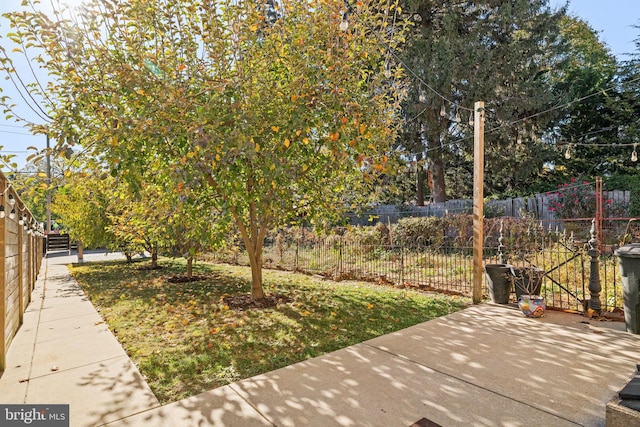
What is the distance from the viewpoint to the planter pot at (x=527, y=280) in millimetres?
5285

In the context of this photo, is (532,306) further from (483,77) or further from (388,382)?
(483,77)

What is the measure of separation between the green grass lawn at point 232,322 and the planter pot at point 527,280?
933 mm

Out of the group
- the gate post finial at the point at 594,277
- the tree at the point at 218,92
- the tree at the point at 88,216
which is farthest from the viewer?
the tree at the point at 88,216

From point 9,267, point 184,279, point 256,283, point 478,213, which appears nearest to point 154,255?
point 184,279

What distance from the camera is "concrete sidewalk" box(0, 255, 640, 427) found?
2.46 meters

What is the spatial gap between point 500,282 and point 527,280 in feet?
1.37

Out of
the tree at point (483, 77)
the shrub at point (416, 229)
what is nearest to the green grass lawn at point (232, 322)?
the shrub at point (416, 229)

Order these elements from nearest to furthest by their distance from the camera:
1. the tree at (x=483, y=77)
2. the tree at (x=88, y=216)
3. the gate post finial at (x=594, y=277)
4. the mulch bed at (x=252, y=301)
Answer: the gate post finial at (x=594, y=277)
the mulch bed at (x=252, y=301)
the tree at (x=88, y=216)
the tree at (x=483, y=77)

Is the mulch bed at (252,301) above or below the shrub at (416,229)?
below

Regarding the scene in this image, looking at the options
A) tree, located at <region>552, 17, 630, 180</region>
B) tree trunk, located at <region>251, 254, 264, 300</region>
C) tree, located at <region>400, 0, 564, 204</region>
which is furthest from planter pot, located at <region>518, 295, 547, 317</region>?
tree, located at <region>552, 17, 630, 180</region>

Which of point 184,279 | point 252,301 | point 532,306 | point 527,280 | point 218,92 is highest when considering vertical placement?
point 218,92

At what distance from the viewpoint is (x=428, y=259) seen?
876 centimetres

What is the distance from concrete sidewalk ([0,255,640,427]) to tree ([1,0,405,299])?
2066mm

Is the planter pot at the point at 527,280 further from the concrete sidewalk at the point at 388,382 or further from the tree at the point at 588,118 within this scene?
the tree at the point at 588,118
